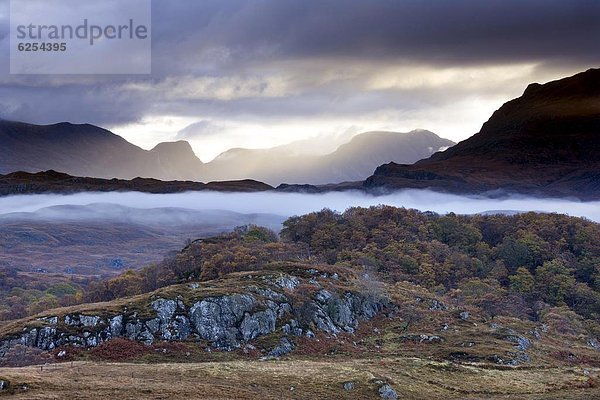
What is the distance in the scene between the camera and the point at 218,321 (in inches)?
4569

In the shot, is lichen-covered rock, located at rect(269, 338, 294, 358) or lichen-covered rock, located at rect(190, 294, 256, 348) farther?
lichen-covered rock, located at rect(190, 294, 256, 348)

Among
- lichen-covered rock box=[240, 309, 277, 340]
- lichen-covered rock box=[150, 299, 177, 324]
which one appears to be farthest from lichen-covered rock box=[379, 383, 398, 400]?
lichen-covered rock box=[150, 299, 177, 324]

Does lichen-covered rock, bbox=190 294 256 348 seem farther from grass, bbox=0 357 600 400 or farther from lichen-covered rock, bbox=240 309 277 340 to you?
grass, bbox=0 357 600 400

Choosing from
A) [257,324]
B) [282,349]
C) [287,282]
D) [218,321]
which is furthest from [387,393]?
[287,282]

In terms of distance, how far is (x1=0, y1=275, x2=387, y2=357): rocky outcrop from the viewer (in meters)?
105

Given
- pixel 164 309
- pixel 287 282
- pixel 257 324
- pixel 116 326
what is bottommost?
pixel 257 324

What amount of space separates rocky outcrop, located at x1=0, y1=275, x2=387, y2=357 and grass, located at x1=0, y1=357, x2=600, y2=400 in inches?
543

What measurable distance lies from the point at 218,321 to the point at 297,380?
33683mm

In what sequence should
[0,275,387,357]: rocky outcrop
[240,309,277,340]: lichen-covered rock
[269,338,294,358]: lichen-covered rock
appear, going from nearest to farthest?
[0,275,387,357]: rocky outcrop → [269,338,294,358]: lichen-covered rock → [240,309,277,340]: lichen-covered rock

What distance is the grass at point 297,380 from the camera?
2918 inches

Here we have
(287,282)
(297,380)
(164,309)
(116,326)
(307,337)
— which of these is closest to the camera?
(297,380)

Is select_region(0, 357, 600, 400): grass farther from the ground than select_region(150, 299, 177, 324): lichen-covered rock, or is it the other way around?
select_region(150, 299, 177, 324): lichen-covered rock

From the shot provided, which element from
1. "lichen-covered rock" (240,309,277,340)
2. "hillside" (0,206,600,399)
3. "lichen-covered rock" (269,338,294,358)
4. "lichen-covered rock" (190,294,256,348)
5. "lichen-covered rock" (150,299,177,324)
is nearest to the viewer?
"hillside" (0,206,600,399)

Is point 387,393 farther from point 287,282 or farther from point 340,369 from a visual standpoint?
point 287,282
